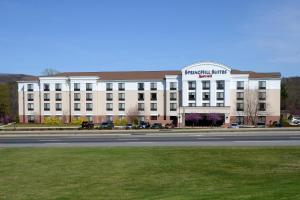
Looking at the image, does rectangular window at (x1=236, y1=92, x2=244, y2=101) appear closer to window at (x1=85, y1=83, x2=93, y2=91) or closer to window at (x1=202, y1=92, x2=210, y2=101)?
window at (x1=202, y1=92, x2=210, y2=101)

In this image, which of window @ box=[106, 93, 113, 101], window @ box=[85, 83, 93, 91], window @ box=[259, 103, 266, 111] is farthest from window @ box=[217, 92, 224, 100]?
window @ box=[85, 83, 93, 91]

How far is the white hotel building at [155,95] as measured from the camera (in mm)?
78000

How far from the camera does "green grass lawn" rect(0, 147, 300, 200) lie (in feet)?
41.2

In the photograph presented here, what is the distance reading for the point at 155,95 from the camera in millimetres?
82500

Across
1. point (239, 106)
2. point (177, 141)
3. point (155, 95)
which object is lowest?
point (177, 141)

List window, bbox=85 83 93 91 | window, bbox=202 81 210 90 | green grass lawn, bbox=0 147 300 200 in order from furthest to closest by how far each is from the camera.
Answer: window, bbox=85 83 93 91 → window, bbox=202 81 210 90 → green grass lawn, bbox=0 147 300 200

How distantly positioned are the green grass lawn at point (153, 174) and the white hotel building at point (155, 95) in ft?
181

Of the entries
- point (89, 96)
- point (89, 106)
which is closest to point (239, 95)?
point (89, 96)

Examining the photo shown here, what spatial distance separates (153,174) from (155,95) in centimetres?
Result: 6616

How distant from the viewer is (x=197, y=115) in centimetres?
7819

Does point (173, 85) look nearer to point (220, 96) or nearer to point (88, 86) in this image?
point (220, 96)

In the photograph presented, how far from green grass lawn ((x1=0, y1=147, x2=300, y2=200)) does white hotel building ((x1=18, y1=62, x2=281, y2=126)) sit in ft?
181

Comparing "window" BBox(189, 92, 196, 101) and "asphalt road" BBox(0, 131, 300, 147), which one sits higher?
"window" BBox(189, 92, 196, 101)

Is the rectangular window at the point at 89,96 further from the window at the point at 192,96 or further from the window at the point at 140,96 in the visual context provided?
the window at the point at 192,96
